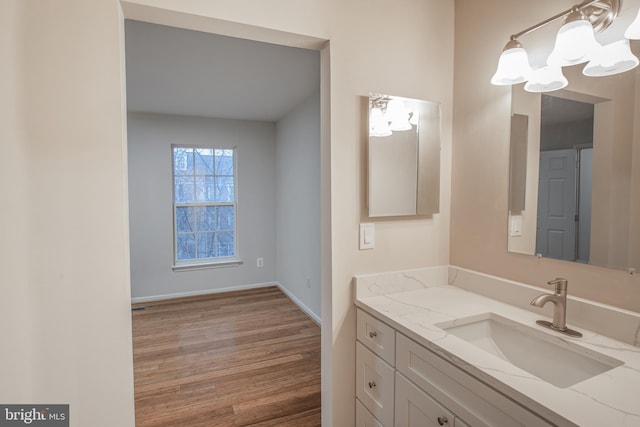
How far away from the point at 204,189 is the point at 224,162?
482mm

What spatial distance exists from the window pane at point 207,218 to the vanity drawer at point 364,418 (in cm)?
360

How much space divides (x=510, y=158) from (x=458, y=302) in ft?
2.32

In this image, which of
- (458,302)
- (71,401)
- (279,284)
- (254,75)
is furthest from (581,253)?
(279,284)

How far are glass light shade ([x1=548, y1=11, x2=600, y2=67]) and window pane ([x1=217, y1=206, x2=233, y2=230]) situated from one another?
4.21m

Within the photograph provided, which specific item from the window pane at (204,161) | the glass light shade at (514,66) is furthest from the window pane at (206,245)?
the glass light shade at (514,66)

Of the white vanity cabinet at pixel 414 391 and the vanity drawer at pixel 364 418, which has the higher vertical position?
the white vanity cabinet at pixel 414 391

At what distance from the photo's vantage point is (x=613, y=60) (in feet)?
3.59

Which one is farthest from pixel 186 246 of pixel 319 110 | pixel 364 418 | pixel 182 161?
pixel 364 418

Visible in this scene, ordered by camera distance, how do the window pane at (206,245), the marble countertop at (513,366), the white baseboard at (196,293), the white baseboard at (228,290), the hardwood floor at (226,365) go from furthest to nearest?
1. the window pane at (206,245)
2. the white baseboard at (196,293)
3. the white baseboard at (228,290)
4. the hardwood floor at (226,365)
5. the marble countertop at (513,366)

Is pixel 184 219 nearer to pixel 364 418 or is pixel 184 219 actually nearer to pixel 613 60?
pixel 364 418

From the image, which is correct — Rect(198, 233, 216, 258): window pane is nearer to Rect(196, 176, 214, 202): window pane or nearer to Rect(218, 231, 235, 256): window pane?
Rect(218, 231, 235, 256): window pane

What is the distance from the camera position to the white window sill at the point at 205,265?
441 centimetres

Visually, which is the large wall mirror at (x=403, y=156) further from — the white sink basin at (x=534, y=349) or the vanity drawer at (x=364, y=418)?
the vanity drawer at (x=364, y=418)

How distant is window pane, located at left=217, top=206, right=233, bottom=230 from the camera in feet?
15.4
